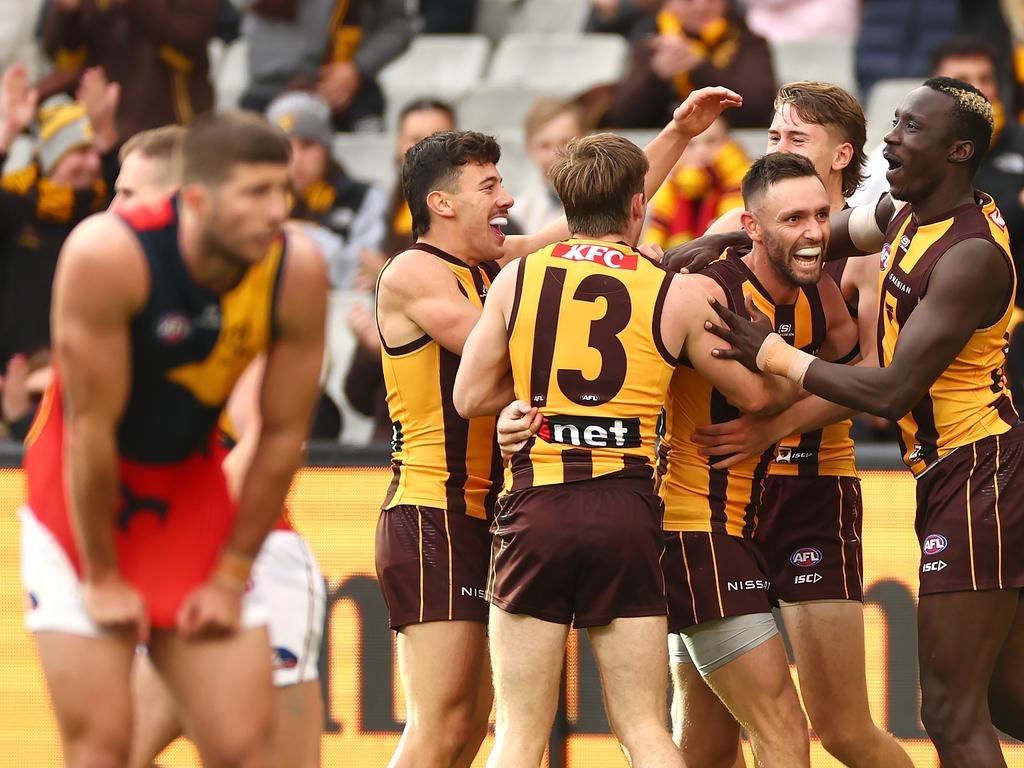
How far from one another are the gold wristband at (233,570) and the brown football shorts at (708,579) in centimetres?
185

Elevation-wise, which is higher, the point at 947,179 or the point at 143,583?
the point at 947,179

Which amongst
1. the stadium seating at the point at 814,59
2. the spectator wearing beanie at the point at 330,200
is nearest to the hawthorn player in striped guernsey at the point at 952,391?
the spectator wearing beanie at the point at 330,200

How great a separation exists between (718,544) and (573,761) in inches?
75.9

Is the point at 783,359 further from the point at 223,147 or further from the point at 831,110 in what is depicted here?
the point at 223,147

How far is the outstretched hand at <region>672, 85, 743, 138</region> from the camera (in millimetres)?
6348

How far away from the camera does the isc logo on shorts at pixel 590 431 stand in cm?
529

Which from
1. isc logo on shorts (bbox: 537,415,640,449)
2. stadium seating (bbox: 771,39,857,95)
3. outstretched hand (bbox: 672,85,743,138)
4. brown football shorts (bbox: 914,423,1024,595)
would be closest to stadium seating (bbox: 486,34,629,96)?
stadium seating (bbox: 771,39,857,95)

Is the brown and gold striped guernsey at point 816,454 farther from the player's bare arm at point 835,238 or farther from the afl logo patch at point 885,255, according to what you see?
the afl logo patch at point 885,255

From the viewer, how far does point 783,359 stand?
5.50 m

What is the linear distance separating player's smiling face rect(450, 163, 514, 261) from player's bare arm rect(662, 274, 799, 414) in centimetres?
80

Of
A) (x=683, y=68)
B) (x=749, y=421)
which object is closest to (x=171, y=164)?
(x=749, y=421)

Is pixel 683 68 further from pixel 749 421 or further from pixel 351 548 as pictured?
pixel 749 421

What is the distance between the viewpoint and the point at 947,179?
5578 millimetres

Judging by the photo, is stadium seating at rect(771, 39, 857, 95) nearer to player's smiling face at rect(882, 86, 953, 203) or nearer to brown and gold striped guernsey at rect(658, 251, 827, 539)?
brown and gold striped guernsey at rect(658, 251, 827, 539)
